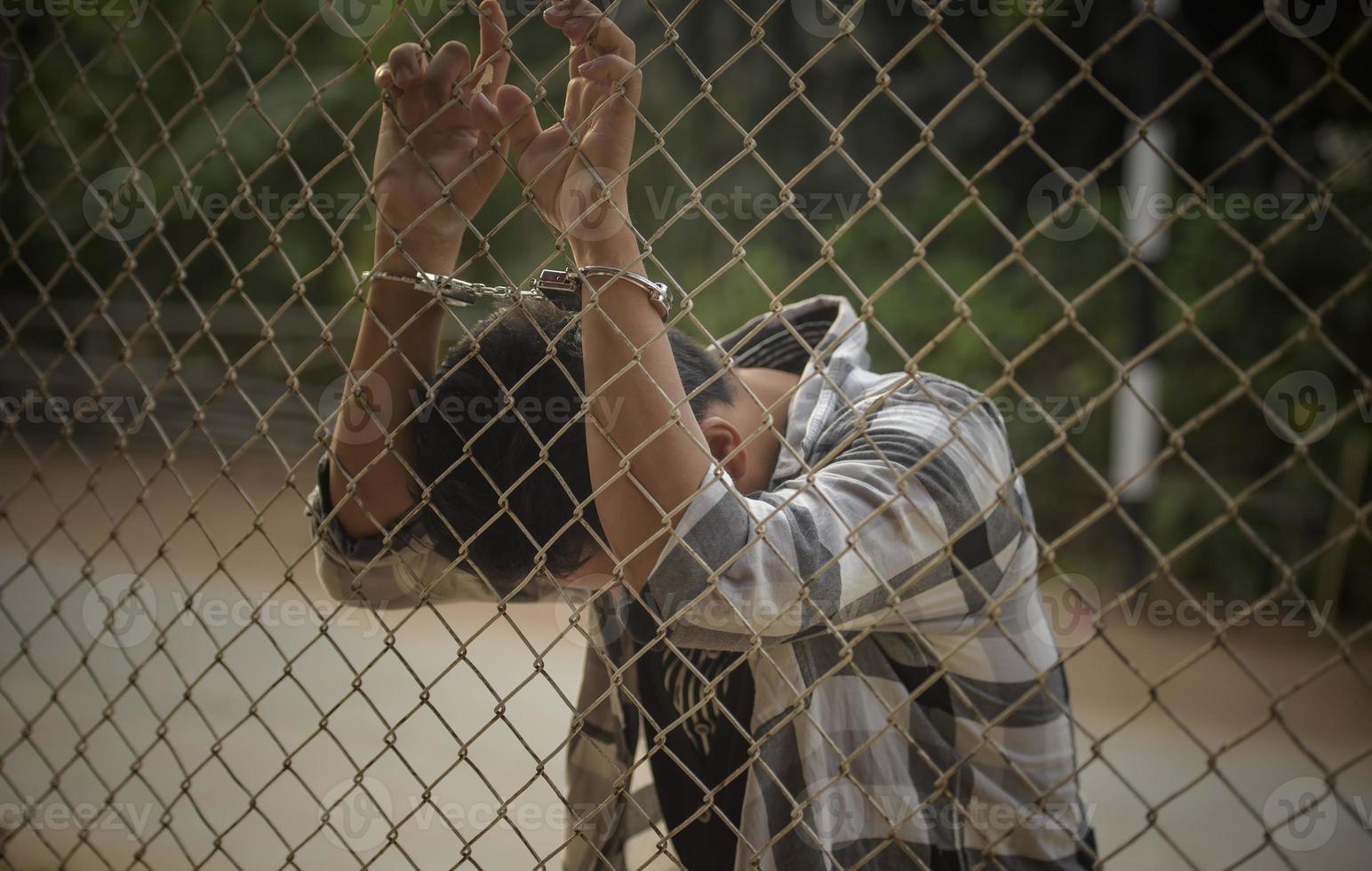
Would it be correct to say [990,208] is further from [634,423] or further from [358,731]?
[634,423]

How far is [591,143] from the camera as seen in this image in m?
1.20

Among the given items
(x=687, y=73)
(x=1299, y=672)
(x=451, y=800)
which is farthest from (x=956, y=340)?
(x=451, y=800)

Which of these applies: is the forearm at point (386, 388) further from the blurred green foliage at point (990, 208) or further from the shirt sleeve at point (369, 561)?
the blurred green foliage at point (990, 208)

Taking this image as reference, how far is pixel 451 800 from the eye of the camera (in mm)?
2914

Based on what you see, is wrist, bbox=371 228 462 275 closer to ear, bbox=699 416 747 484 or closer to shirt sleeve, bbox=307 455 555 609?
shirt sleeve, bbox=307 455 555 609

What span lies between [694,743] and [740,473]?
0.53 metres

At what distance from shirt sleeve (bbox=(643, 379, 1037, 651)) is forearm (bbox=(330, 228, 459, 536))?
587mm

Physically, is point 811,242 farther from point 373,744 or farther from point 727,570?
point 727,570

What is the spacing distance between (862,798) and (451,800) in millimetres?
1885

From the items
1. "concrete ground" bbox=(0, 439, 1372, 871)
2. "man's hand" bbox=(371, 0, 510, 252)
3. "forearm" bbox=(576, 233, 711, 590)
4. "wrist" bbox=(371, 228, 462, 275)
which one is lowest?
"concrete ground" bbox=(0, 439, 1372, 871)

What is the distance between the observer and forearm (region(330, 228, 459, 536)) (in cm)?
155

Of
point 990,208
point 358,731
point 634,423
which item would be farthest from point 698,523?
point 990,208

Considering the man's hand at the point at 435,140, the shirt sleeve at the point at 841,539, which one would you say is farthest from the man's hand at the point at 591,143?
the shirt sleeve at the point at 841,539

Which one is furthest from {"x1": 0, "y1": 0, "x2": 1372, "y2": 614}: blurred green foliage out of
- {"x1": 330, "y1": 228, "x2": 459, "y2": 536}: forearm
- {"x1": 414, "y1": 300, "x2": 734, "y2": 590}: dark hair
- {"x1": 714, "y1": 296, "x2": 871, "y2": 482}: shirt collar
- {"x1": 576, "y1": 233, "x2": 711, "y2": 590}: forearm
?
{"x1": 576, "y1": 233, "x2": 711, "y2": 590}: forearm
